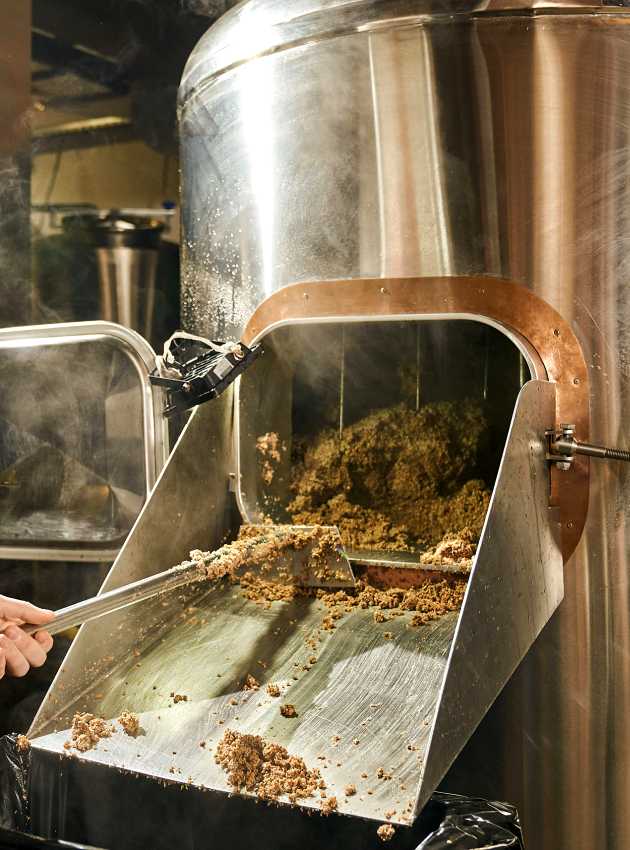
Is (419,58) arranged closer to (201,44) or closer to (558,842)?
(201,44)

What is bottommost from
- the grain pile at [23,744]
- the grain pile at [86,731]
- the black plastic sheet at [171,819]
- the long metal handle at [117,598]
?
the black plastic sheet at [171,819]

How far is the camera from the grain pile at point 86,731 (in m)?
1.15

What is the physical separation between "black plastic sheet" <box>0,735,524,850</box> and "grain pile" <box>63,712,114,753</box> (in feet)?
0.07

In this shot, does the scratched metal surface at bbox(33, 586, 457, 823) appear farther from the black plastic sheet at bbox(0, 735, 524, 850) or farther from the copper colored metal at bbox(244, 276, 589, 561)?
the copper colored metal at bbox(244, 276, 589, 561)

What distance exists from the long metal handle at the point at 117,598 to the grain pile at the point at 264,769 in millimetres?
244

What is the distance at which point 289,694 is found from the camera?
1.23 metres

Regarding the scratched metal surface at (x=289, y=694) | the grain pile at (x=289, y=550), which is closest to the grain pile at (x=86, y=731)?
the scratched metal surface at (x=289, y=694)

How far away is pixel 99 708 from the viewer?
1.23m

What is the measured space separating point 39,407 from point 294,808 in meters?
1.32

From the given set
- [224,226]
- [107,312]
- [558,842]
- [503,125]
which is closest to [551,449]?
[503,125]

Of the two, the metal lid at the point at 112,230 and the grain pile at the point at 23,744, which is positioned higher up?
the metal lid at the point at 112,230

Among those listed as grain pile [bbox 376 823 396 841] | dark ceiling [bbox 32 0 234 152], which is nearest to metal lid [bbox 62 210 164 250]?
dark ceiling [bbox 32 0 234 152]

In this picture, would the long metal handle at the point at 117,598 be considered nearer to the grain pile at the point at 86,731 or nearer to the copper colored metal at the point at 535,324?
the grain pile at the point at 86,731

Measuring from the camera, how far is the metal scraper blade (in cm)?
146
